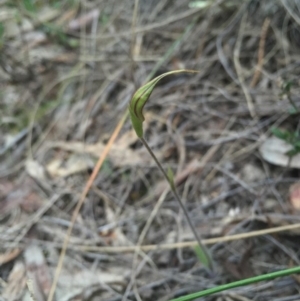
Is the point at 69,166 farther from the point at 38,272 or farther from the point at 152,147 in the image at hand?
the point at 38,272

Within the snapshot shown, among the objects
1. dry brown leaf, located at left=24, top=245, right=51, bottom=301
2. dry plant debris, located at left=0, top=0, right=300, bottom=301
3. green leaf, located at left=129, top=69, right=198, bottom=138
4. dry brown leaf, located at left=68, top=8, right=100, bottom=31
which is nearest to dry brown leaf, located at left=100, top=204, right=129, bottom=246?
dry plant debris, located at left=0, top=0, right=300, bottom=301

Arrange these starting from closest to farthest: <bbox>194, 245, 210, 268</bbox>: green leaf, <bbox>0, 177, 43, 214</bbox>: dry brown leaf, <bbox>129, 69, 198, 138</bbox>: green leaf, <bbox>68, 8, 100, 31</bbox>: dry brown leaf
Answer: <bbox>129, 69, 198, 138</bbox>: green leaf < <bbox>194, 245, 210, 268</bbox>: green leaf < <bbox>0, 177, 43, 214</bbox>: dry brown leaf < <bbox>68, 8, 100, 31</bbox>: dry brown leaf

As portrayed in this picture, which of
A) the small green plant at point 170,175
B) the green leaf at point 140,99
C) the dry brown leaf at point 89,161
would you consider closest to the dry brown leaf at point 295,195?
the small green plant at point 170,175

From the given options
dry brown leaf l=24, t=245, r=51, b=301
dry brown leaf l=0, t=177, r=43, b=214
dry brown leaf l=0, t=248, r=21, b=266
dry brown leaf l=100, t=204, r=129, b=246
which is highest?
dry brown leaf l=0, t=177, r=43, b=214

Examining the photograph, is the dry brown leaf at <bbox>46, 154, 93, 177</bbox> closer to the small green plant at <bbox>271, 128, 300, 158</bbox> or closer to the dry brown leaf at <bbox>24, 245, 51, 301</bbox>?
the dry brown leaf at <bbox>24, 245, 51, 301</bbox>

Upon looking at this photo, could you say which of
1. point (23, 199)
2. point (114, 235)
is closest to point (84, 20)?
point (23, 199)

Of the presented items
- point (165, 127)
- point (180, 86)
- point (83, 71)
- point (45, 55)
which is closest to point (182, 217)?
point (165, 127)

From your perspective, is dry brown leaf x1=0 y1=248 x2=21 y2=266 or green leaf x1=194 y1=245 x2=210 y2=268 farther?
dry brown leaf x1=0 y1=248 x2=21 y2=266

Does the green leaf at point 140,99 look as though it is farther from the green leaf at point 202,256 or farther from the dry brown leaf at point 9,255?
the dry brown leaf at point 9,255

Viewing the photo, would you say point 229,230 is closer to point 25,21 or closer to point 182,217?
point 182,217
